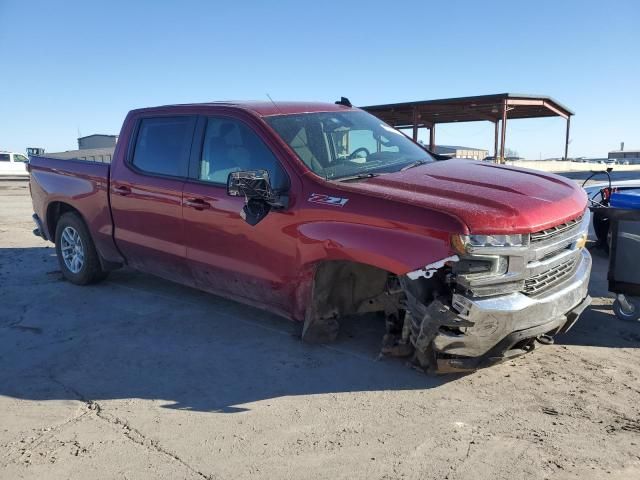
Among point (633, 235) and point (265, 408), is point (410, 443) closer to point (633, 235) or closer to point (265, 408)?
point (265, 408)

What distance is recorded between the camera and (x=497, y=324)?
10.6 feet

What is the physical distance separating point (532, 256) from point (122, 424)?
2663 millimetres

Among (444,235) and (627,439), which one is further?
(444,235)

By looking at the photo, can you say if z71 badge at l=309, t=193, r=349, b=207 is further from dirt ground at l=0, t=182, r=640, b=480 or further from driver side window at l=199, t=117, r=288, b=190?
dirt ground at l=0, t=182, r=640, b=480

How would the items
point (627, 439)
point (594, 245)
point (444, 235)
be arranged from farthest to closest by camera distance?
point (594, 245)
point (444, 235)
point (627, 439)

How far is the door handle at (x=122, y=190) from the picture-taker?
531cm

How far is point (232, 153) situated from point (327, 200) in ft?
3.87

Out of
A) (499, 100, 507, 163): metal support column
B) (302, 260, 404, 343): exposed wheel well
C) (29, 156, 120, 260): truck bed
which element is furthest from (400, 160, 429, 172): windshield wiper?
(499, 100, 507, 163): metal support column

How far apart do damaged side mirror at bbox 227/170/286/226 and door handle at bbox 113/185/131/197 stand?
5.23 ft

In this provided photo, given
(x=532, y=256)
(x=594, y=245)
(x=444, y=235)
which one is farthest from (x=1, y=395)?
(x=594, y=245)

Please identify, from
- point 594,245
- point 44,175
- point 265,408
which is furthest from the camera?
point 594,245

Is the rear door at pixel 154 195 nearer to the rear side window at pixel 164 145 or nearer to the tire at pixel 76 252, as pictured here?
the rear side window at pixel 164 145

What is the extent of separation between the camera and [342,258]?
12.0ft

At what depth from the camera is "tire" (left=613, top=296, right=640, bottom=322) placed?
15.4ft
